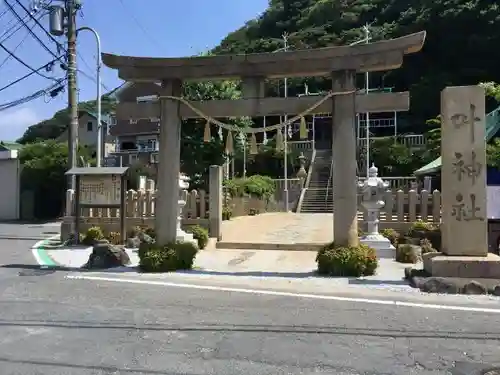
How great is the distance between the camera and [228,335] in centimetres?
614

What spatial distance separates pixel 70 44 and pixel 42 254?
29.1ft

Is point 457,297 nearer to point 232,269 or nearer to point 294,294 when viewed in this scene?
point 294,294

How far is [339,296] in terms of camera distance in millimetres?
8547

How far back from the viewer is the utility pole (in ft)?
62.3

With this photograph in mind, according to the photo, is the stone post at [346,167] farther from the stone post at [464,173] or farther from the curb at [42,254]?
the curb at [42,254]

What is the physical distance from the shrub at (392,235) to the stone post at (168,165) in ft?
22.6

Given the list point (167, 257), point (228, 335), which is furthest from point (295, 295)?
point (167, 257)

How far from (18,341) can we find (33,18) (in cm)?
1757

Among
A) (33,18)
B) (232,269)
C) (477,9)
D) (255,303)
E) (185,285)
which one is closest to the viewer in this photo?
(255,303)

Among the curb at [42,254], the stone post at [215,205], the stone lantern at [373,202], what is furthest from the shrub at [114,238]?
the stone lantern at [373,202]

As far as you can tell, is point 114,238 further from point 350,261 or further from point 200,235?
point 350,261

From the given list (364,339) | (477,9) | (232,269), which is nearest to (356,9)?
(477,9)

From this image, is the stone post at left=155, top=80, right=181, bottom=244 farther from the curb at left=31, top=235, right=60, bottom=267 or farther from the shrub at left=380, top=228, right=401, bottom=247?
the shrub at left=380, top=228, right=401, bottom=247

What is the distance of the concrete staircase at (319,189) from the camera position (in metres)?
32.6
